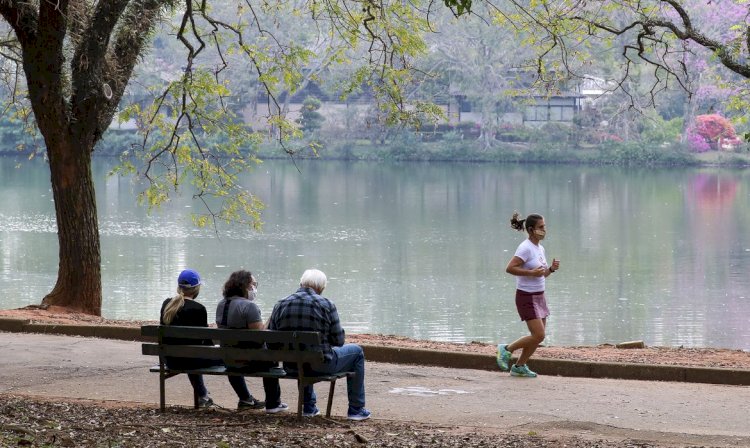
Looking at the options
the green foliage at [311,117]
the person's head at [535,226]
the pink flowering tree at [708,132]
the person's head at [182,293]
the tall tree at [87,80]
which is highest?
the green foliage at [311,117]

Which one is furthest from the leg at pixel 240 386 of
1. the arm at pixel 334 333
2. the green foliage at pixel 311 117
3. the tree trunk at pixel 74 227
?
the green foliage at pixel 311 117

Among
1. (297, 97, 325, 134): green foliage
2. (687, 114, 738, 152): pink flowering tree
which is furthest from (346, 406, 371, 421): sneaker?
(297, 97, 325, 134): green foliage

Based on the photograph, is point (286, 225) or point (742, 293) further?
point (286, 225)

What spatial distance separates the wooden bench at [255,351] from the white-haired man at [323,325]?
7 cm

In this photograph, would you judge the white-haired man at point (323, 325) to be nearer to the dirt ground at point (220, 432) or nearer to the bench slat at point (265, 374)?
the bench slat at point (265, 374)

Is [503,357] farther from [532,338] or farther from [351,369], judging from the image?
[351,369]

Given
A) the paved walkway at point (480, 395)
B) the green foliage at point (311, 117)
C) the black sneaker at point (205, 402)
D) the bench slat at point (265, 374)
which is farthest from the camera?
the green foliage at point (311, 117)

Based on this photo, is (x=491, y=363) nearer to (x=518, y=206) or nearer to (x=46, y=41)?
(x=46, y=41)

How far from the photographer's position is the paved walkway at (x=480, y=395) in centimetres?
830

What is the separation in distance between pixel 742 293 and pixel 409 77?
15.0 m

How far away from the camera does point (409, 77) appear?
42.9ft

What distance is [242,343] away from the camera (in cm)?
802

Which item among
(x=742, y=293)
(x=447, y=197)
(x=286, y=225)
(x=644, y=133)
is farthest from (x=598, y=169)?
(x=742, y=293)

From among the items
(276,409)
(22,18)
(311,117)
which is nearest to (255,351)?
(276,409)
